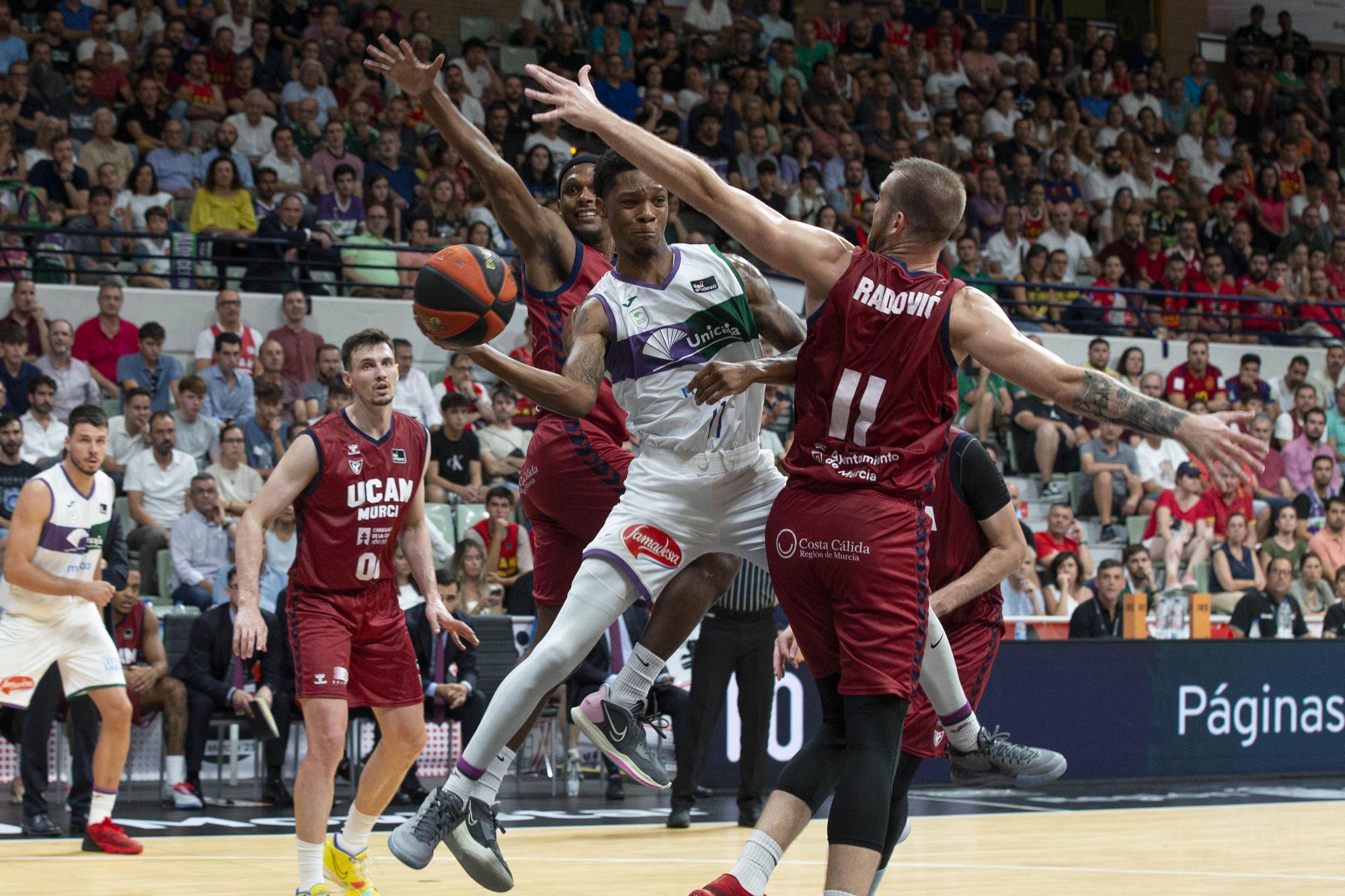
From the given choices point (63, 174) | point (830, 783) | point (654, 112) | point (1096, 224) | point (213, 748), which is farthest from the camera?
point (1096, 224)

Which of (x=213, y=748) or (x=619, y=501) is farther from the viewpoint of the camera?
(x=213, y=748)

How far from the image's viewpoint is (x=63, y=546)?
359 inches

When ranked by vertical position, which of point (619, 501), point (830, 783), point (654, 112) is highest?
point (654, 112)

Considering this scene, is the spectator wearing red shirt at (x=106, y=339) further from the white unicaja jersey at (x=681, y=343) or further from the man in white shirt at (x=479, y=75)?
the white unicaja jersey at (x=681, y=343)

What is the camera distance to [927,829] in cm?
1006

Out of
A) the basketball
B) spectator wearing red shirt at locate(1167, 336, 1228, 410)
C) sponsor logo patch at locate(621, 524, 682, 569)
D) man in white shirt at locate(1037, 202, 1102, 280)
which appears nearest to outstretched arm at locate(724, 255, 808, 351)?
sponsor logo patch at locate(621, 524, 682, 569)

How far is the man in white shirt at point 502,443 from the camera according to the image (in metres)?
13.8

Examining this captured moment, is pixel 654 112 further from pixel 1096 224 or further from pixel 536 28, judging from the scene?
pixel 1096 224

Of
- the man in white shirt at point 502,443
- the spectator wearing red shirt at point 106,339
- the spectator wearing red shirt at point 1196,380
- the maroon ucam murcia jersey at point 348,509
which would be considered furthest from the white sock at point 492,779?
the spectator wearing red shirt at point 1196,380

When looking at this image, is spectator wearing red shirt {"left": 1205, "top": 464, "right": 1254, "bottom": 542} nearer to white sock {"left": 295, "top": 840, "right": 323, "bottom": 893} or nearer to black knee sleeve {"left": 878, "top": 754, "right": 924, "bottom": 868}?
black knee sleeve {"left": 878, "top": 754, "right": 924, "bottom": 868}

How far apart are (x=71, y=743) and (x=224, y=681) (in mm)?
1637

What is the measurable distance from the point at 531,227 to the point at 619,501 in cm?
113

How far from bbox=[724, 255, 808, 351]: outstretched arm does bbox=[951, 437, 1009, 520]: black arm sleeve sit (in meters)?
0.97

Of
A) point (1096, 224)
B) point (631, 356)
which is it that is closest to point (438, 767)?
point (631, 356)
